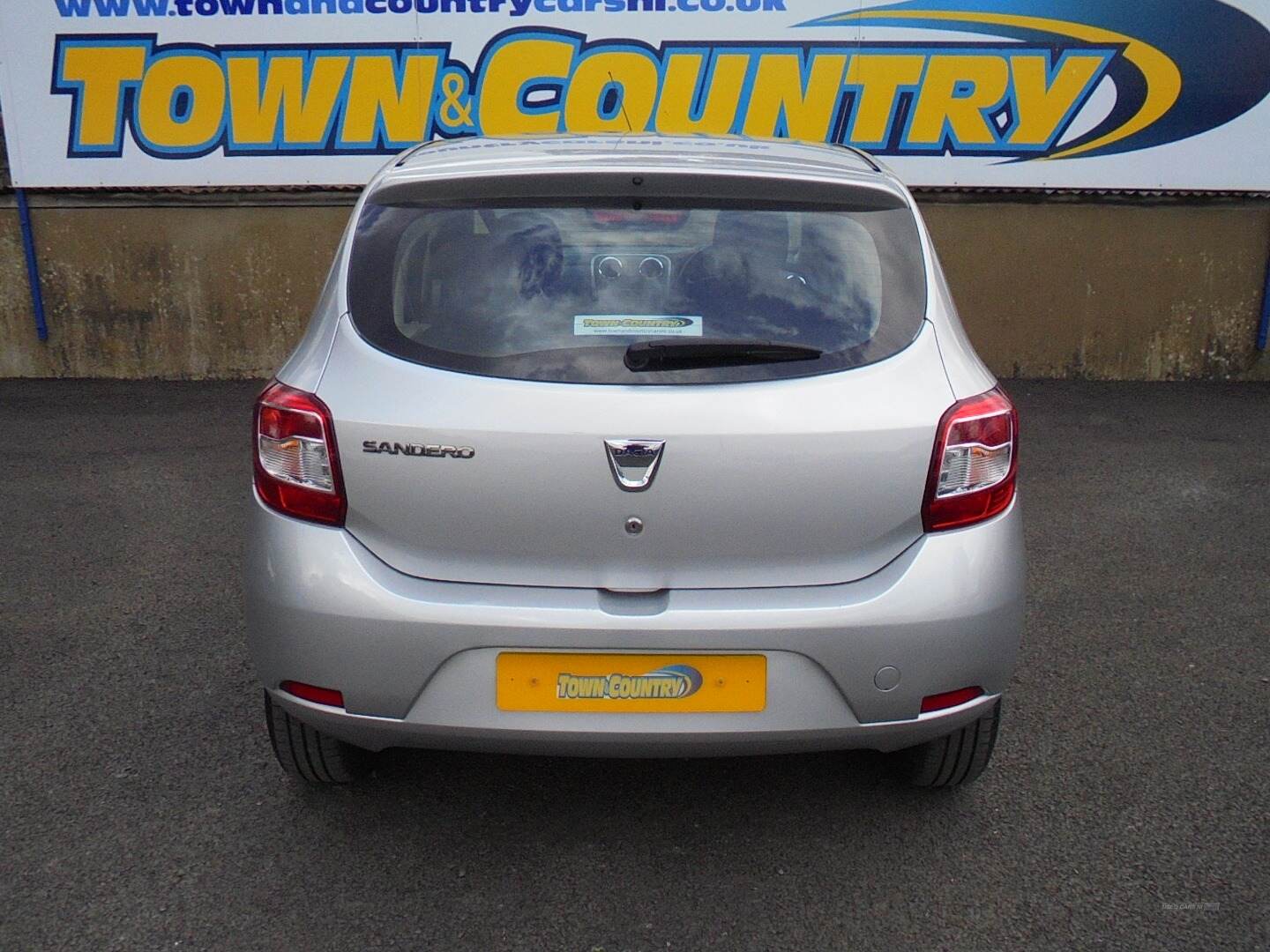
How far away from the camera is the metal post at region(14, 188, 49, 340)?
8.66 metres

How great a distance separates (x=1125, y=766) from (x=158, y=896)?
7.94 feet

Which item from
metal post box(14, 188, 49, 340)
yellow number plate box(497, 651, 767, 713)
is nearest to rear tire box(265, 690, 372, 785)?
yellow number plate box(497, 651, 767, 713)

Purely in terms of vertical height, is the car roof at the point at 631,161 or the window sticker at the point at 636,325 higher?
the car roof at the point at 631,161

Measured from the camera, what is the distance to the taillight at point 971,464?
8.71 ft

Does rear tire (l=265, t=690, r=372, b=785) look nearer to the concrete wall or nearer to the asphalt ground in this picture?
the asphalt ground

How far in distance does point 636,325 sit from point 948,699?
102 cm

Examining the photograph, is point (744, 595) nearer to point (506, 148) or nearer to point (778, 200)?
point (778, 200)

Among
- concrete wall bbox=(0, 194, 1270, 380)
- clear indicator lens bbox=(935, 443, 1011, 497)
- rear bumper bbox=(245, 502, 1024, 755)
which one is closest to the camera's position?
rear bumper bbox=(245, 502, 1024, 755)

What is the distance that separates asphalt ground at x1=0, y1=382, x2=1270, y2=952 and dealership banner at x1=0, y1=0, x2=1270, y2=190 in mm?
4436

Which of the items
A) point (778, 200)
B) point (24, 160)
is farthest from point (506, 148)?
point (24, 160)

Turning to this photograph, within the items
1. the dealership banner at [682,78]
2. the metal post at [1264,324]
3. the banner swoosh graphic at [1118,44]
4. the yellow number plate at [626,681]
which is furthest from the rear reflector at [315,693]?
the metal post at [1264,324]

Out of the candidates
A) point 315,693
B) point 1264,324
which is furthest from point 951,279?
point 315,693

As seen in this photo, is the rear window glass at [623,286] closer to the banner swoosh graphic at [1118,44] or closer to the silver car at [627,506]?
the silver car at [627,506]

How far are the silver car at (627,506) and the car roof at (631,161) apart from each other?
107 millimetres
